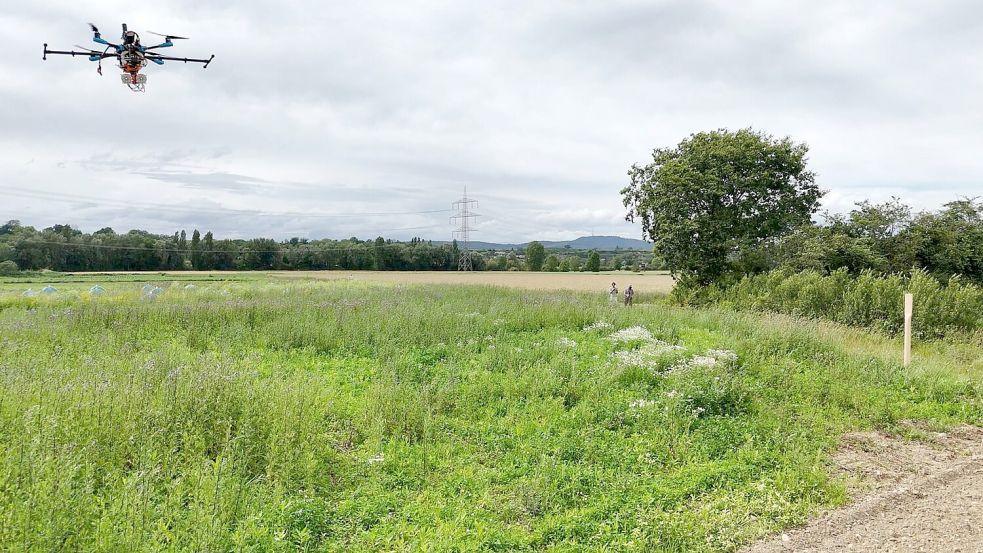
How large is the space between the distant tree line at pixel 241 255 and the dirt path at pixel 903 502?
54.3m

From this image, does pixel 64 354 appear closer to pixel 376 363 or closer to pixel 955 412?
pixel 376 363

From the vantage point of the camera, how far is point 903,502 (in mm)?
4895

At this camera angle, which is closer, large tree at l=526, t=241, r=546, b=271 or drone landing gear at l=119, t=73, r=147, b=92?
drone landing gear at l=119, t=73, r=147, b=92

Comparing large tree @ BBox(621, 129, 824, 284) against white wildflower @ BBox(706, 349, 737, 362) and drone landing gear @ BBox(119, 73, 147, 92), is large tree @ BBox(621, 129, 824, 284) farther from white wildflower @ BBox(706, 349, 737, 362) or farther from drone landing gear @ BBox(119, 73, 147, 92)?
drone landing gear @ BBox(119, 73, 147, 92)

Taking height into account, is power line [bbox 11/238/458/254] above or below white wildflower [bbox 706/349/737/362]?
above

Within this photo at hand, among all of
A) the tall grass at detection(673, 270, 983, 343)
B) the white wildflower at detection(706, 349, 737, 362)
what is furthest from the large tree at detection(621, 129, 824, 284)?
the white wildflower at detection(706, 349, 737, 362)

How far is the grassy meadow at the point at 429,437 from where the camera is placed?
3879 millimetres

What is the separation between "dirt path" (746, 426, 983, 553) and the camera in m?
4.13

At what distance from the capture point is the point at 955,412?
8008 mm

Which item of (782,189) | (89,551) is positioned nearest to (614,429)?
(89,551)

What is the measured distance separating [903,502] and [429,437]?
5.01 metres

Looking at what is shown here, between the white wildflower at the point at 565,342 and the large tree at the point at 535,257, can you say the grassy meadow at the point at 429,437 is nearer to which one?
the white wildflower at the point at 565,342

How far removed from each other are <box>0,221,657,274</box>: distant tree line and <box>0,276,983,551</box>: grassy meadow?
52.9m

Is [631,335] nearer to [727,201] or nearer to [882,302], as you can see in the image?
[882,302]
